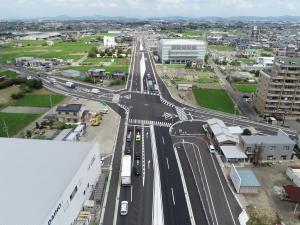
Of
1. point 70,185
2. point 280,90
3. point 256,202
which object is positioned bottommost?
point 256,202

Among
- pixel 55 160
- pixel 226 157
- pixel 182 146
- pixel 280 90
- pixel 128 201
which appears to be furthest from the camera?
pixel 280 90

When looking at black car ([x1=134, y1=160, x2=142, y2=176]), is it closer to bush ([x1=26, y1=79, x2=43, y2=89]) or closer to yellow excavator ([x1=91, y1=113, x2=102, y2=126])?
yellow excavator ([x1=91, y1=113, x2=102, y2=126])

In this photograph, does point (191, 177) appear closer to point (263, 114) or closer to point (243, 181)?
point (243, 181)

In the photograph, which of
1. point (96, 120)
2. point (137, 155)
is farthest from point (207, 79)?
point (137, 155)

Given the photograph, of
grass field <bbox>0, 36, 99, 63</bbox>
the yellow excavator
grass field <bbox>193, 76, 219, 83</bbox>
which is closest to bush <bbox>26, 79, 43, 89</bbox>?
the yellow excavator

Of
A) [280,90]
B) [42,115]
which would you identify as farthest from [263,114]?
[42,115]

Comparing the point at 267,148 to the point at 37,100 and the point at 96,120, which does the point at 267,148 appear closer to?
the point at 96,120
